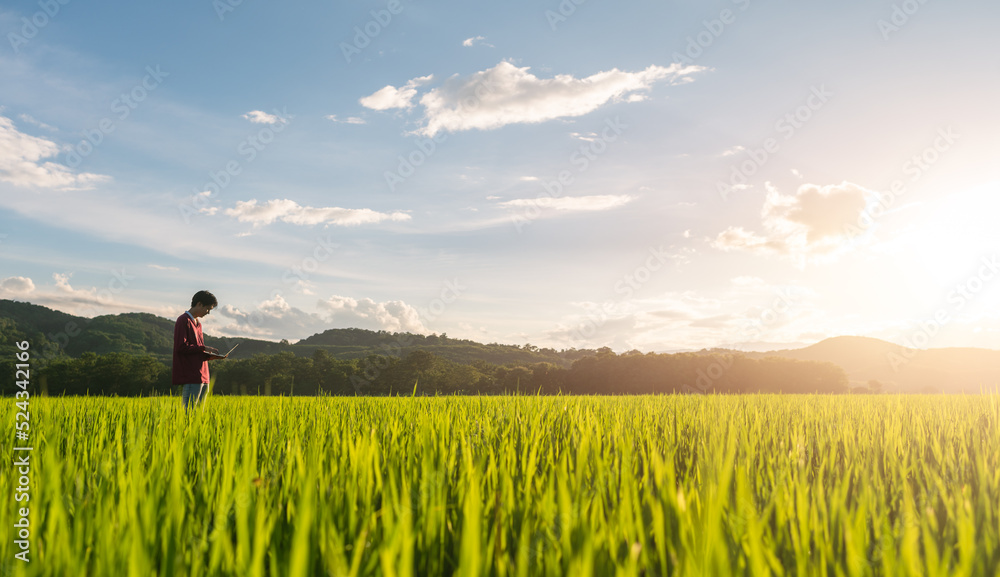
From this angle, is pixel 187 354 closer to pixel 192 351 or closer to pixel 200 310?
pixel 192 351

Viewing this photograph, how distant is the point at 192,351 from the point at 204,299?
0.69 meters

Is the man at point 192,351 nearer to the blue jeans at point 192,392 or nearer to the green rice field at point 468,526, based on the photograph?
the blue jeans at point 192,392

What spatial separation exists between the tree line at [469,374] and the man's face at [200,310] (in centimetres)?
3764

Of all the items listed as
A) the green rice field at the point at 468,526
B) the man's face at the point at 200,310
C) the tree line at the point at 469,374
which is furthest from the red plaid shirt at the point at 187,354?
the tree line at the point at 469,374

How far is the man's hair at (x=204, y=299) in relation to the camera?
641 cm

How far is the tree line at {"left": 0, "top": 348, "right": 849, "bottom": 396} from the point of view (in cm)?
4628

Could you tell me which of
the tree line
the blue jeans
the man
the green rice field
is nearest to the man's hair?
the man

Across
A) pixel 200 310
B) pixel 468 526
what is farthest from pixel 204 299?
pixel 468 526

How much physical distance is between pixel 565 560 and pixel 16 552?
1.47 meters

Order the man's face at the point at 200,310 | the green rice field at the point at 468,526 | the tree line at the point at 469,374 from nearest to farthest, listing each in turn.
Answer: the green rice field at the point at 468,526 < the man's face at the point at 200,310 < the tree line at the point at 469,374

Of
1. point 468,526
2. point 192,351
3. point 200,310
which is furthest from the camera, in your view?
point 200,310

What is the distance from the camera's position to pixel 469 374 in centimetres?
5328

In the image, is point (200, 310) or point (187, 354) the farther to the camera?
point (200, 310)

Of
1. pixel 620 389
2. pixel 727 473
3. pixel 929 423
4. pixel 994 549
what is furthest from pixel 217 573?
pixel 620 389
